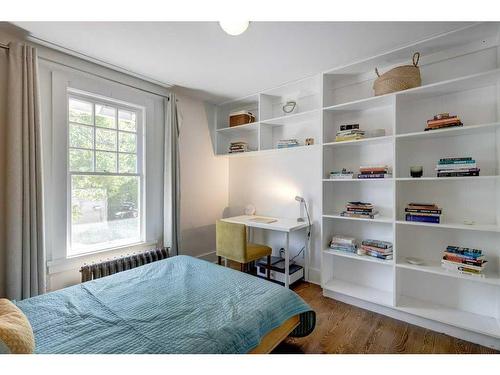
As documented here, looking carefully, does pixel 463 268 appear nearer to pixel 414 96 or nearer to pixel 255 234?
pixel 414 96

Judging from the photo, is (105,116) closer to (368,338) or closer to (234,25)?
(234,25)

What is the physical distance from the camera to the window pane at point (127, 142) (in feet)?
8.64

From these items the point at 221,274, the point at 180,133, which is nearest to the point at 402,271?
the point at 221,274

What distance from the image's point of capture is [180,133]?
3.15 metres

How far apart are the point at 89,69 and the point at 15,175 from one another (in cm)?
117

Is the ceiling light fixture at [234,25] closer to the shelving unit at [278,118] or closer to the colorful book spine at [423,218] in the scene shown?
the shelving unit at [278,118]

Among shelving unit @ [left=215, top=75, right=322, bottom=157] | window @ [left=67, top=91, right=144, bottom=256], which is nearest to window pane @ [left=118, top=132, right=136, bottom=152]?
window @ [left=67, top=91, right=144, bottom=256]

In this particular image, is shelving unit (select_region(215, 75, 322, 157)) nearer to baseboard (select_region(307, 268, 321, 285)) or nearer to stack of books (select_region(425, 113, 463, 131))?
stack of books (select_region(425, 113, 463, 131))

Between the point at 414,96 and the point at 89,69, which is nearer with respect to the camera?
the point at 414,96

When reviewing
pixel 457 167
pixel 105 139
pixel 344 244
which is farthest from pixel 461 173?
pixel 105 139

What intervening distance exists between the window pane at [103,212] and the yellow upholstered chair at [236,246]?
3.21 ft

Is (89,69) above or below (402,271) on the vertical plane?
above
